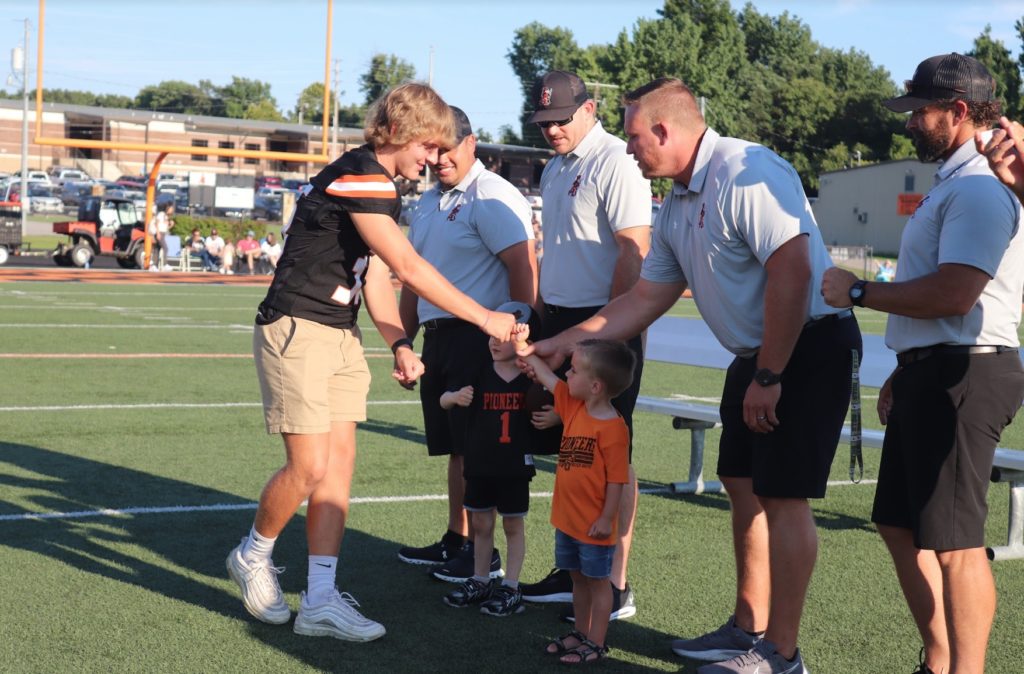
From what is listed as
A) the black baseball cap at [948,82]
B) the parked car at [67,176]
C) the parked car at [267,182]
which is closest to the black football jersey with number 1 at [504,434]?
the black baseball cap at [948,82]

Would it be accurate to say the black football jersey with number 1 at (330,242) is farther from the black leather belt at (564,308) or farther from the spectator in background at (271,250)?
the spectator in background at (271,250)

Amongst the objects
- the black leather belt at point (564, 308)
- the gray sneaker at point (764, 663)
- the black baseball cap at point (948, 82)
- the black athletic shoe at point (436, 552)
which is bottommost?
the black athletic shoe at point (436, 552)

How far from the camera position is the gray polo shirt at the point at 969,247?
3709 millimetres

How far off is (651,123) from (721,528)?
119 inches

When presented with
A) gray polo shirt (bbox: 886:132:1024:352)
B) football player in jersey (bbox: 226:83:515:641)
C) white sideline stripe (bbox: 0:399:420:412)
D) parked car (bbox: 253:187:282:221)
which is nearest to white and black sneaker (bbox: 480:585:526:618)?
football player in jersey (bbox: 226:83:515:641)

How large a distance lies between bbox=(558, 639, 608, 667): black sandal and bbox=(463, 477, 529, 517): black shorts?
82 centimetres

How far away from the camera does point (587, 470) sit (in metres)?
4.47

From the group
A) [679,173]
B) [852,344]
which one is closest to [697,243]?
[679,173]

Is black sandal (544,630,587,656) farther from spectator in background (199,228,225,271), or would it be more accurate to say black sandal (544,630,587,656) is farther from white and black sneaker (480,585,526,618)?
spectator in background (199,228,225,271)

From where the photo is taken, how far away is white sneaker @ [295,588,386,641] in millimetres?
4672

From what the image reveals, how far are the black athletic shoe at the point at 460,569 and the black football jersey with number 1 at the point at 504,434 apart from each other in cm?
61

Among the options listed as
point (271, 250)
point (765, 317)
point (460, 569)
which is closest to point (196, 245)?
point (271, 250)

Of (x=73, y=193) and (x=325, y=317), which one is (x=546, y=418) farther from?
(x=73, y=193)

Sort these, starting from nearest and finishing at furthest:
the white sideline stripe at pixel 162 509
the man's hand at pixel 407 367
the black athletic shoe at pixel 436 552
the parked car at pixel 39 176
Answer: the man's hand at pixel 407 367
the black athletic shoe at pixel 436 552
the white sideline stripe at pixel 162 509
the parked car at pixel 39 176
